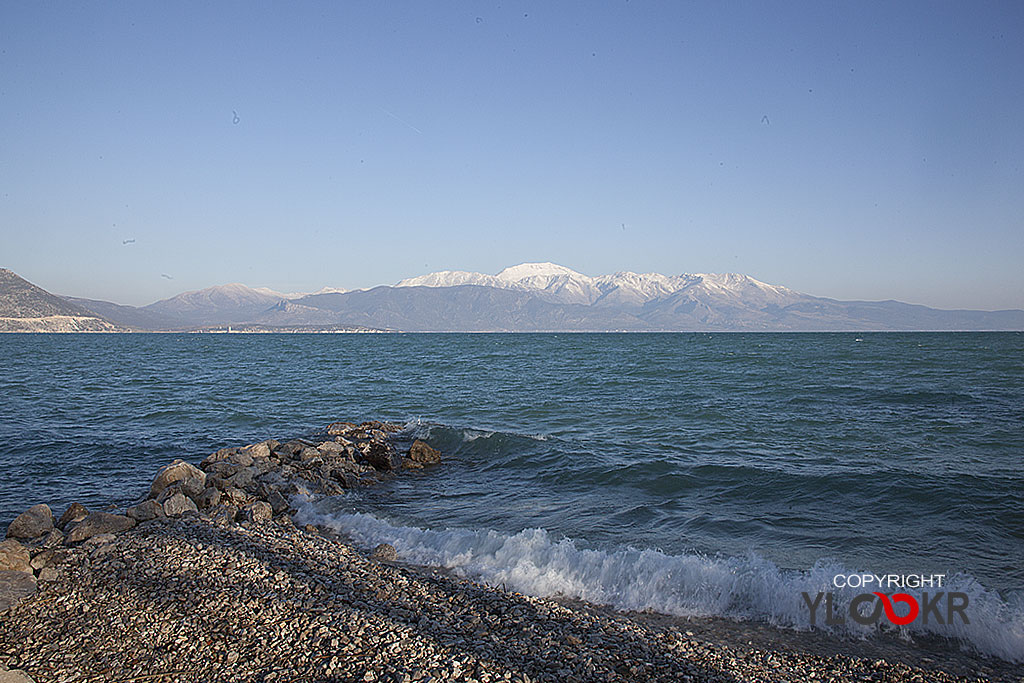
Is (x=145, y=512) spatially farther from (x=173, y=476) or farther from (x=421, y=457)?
(x=421, y=457)

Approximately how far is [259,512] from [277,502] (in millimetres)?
1164

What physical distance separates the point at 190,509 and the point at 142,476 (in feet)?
17.2

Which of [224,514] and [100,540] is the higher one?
[100,540]

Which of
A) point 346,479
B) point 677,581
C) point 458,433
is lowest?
point 346,479

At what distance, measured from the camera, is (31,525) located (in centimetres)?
1117

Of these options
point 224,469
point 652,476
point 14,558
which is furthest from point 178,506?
point 652,476

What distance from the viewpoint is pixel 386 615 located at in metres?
7.39

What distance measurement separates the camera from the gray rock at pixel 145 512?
11.7 m

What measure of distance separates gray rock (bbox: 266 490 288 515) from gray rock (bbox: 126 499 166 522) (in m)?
2.07

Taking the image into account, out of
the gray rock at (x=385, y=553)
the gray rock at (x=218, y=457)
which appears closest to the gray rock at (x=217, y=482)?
the gray rock at (x=218, y=457)

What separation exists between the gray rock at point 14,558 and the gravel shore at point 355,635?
28 cm

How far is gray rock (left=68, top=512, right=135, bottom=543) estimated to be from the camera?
10672 millimetres

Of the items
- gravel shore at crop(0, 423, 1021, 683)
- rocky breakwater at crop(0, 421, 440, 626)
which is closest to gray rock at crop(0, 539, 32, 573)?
rocky breakwater at crop(0, 421, 440, 626)

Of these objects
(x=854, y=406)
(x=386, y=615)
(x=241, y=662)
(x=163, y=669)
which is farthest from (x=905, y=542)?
(x=854, y=406)
